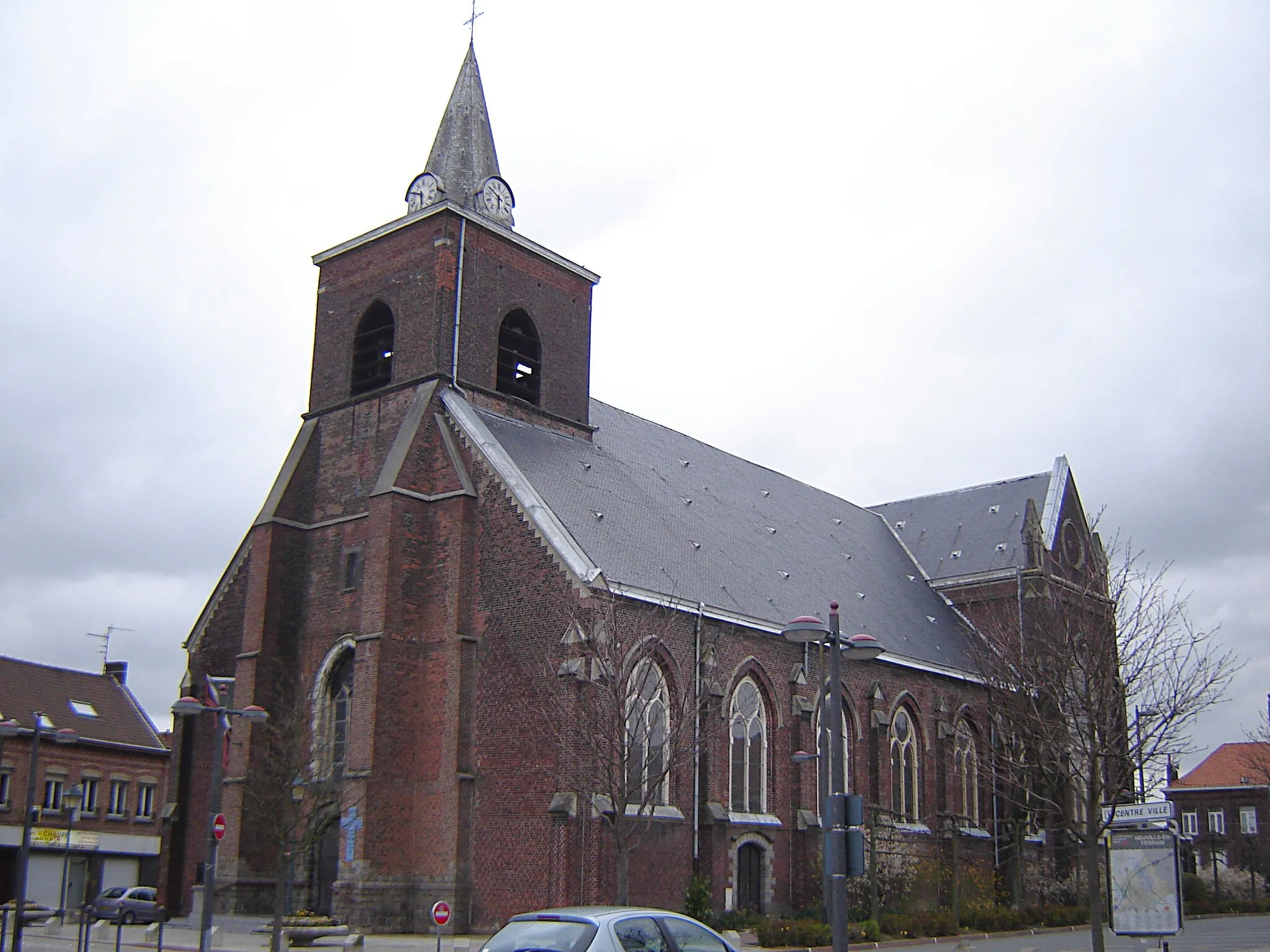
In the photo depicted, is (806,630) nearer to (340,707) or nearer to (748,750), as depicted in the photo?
(748,750)

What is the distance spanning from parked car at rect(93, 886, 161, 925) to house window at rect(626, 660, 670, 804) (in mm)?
10655

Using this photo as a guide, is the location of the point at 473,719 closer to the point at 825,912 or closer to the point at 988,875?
the point at 825,912

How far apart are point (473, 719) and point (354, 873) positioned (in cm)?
412

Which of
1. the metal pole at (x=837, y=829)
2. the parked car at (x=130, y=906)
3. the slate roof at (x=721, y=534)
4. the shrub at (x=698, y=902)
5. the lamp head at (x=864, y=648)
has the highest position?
the slate roof at (x=721, y=534)

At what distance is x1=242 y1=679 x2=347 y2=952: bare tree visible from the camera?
84.5 ft

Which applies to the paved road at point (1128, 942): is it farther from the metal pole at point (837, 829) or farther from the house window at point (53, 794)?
the house window at point (53, 794)

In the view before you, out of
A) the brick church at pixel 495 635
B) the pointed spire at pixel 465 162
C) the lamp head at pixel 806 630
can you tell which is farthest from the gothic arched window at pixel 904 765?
the lamp head at pixel 806 630

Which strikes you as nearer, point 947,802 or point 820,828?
point 820,828

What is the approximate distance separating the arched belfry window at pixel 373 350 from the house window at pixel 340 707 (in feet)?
23.9

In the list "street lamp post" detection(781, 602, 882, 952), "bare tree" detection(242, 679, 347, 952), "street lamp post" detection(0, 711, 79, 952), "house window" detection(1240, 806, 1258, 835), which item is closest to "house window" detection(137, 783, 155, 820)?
"street lamp post" detection(0, 711, 79, 952)

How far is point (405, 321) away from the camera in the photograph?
33.2m

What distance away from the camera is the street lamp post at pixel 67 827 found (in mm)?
35500

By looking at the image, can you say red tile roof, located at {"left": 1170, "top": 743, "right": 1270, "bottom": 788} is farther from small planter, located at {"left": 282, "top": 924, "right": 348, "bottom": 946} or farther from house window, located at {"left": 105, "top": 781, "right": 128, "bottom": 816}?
small planter, located at {"left": 282, "top": 924, "right": 348, "bottom": 946}

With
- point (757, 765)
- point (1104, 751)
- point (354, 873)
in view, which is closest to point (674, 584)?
point (757, 765)
